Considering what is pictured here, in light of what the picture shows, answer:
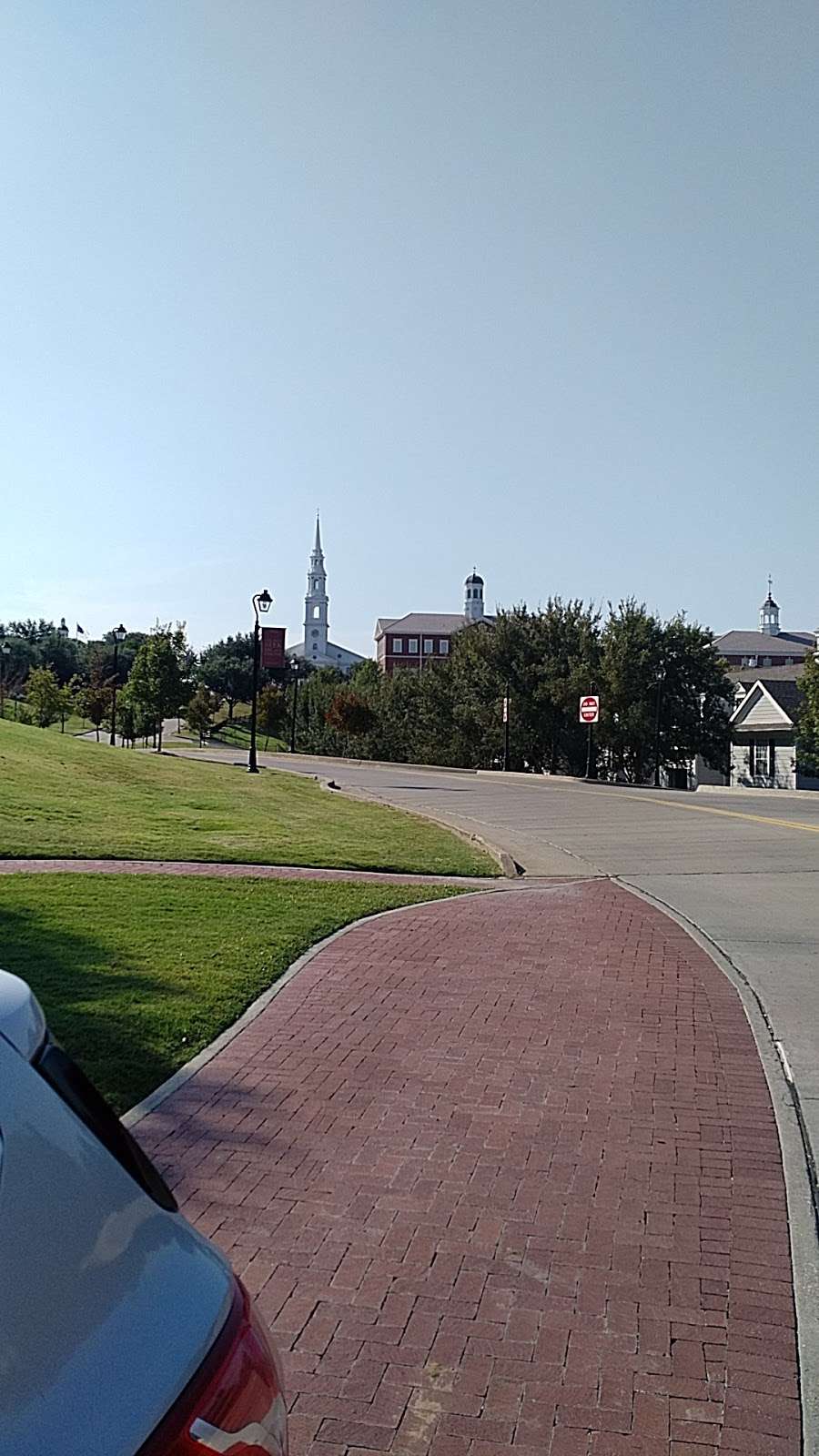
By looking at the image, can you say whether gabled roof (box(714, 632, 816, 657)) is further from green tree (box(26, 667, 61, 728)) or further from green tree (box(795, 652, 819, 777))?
green tree (box(26, 667, 61, 728))

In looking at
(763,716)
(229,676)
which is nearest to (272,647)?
(763,716)

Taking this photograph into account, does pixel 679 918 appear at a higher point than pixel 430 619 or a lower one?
lower

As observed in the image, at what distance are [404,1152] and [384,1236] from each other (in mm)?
886

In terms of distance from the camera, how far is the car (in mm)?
1322

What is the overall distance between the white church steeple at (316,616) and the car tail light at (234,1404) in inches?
6401

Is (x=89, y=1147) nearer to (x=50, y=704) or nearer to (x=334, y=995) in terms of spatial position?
(x=334, y=995)

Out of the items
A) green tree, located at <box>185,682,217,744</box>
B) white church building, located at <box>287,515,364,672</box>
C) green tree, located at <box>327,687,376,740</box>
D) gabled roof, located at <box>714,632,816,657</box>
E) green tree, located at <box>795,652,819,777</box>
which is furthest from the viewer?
white church building, located at <box>287,515,364,672</box>

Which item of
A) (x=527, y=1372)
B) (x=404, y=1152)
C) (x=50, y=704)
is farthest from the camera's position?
(x=50, y=704)

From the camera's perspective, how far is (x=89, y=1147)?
1.60 metres

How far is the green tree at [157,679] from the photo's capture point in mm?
43438

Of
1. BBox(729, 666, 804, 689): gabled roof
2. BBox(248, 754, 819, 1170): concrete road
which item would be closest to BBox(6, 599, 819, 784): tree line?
BBox(729, 666, 804, 689): gabled roof

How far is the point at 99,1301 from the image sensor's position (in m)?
1.46

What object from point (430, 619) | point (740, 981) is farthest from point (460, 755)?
point (430, 619)

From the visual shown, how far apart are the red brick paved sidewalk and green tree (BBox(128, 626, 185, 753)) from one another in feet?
118
